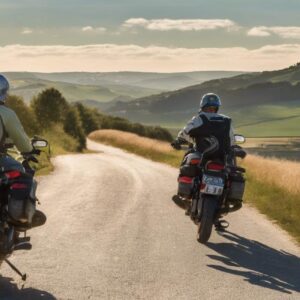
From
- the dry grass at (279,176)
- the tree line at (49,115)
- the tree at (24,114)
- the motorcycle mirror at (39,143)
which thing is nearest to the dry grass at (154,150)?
the tree line at (49,115)

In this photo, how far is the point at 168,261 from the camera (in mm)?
7570


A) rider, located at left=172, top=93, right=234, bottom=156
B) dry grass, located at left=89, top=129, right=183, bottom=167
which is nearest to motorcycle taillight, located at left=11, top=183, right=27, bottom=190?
rider, located at left=172, top=93, right=234, bottom=156

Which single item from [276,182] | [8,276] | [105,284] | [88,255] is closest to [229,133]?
[88,255]

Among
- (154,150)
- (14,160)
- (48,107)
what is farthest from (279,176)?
(48,107)

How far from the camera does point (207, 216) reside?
8797 mm

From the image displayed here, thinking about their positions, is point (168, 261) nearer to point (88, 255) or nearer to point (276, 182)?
point (88, 255)

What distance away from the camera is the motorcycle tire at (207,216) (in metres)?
8.79

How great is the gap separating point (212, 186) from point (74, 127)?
6278 cm

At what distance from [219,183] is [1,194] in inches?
158

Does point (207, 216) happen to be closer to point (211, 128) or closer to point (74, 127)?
point (211, 128)

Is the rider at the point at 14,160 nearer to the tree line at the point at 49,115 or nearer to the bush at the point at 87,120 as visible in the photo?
the tree line at the point at 49,115

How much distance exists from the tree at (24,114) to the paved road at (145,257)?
4972 cm

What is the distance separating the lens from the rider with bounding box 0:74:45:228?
5.70 metres

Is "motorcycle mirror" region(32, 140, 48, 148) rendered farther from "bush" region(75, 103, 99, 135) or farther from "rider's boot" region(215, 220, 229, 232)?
"bush" region(75, 103, 99, 135)
